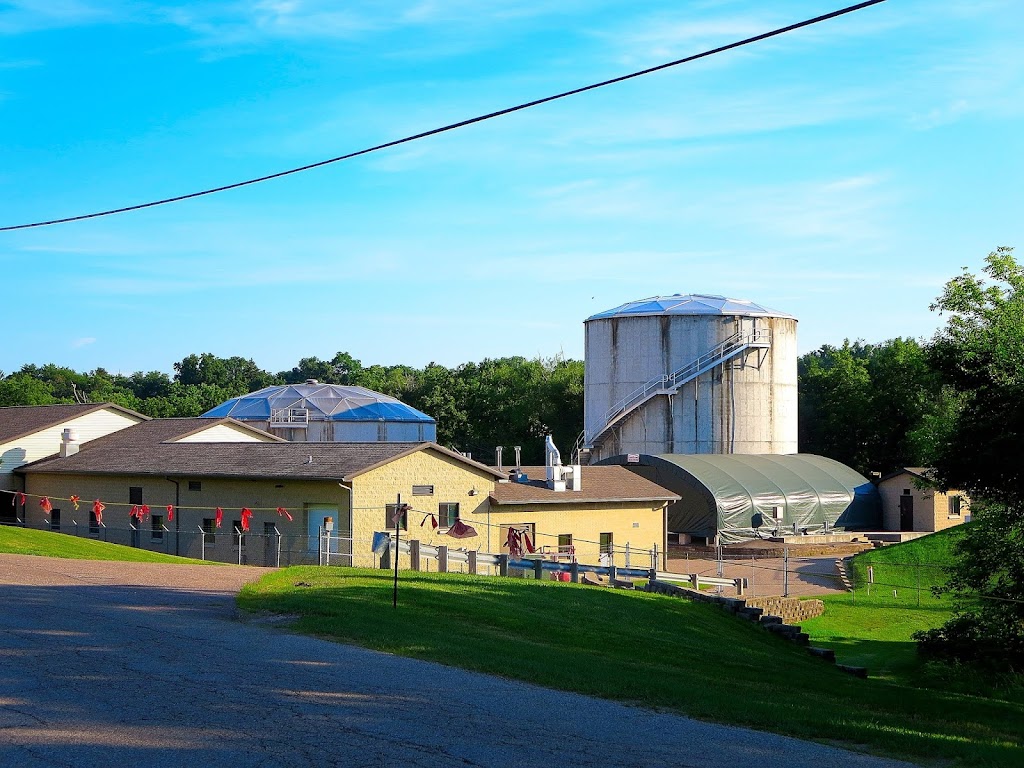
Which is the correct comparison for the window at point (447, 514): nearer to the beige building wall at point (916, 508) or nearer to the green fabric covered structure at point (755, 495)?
the green fabric covered structure at point (755, 495)

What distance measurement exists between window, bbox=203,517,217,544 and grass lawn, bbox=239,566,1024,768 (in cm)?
1312

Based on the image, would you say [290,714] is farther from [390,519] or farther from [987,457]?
[390,519]

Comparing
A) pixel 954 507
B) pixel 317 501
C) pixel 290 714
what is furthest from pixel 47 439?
pixel 954 507

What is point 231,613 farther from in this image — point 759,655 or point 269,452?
point 269,452

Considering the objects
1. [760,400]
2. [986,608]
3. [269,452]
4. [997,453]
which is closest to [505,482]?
[269,452]

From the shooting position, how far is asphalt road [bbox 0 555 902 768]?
9602 millimetres

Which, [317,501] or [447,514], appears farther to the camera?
[447,514]

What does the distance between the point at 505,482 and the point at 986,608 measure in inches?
709

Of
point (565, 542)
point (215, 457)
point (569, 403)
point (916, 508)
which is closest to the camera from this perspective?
point (215, 457)

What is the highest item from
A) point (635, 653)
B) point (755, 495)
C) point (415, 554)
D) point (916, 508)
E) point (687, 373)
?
point (687, 373)

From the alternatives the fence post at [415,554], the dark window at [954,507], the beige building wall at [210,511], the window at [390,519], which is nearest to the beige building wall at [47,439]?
the beige building wall at [210,511]

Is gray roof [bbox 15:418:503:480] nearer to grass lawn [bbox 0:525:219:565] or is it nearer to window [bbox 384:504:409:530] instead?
window [bbox 384:504:409:530]

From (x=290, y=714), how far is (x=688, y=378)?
51243 mm

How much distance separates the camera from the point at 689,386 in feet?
200
